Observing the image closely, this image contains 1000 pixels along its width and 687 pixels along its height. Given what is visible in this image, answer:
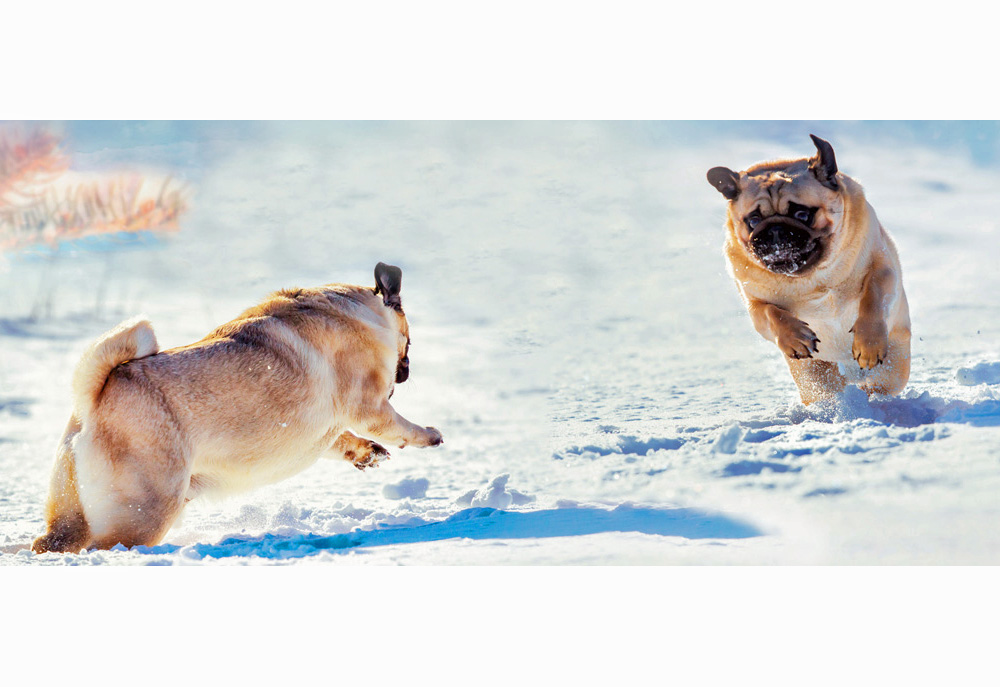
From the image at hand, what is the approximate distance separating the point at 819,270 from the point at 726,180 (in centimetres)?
72

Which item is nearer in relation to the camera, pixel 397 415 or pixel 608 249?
pixel 397 415

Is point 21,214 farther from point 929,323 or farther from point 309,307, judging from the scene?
point 929,323

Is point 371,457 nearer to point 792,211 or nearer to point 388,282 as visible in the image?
point 388,282

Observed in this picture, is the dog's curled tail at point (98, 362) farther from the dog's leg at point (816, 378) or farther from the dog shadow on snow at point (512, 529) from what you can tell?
the dog's leg at point (816, 378)

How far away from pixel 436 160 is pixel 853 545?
335 centimetres

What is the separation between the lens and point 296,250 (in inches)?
221

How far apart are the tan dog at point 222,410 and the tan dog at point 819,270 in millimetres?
1973

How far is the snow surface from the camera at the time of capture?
4.51 metres

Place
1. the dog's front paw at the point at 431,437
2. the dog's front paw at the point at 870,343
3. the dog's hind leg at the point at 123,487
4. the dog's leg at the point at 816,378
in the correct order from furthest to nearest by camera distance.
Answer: the dog's leg at the point at 816,378 < the dog's front paw at the point at 431,437 < the dog's front paw at the point at 870,343 < the dog's hind leg at the point at 123,487

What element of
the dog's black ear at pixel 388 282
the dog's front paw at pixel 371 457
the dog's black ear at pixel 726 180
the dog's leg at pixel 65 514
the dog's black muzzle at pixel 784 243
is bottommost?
the dog's leg at pixel 65 514

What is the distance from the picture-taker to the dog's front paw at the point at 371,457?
4.98 m

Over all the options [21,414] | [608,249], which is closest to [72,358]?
[21,414]

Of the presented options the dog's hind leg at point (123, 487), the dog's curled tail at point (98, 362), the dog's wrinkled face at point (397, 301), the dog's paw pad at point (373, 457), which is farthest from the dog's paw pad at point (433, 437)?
the dog's curled tail at point (98, 362)

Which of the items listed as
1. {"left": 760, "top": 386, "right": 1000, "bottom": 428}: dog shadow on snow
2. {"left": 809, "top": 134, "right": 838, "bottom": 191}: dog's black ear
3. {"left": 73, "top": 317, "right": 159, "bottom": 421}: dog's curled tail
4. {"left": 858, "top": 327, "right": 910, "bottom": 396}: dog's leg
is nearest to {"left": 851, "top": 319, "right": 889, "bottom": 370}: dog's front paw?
{"left": 760, "top": 386, "right": 1000, "bottom": 428}: dog shadow on snow
